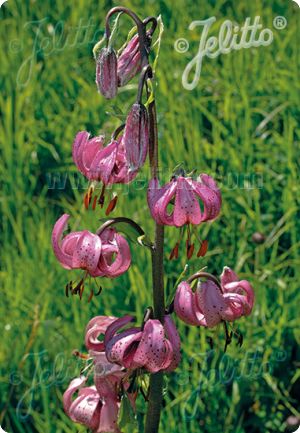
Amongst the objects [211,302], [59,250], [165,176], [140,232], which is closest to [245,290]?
[211,302]

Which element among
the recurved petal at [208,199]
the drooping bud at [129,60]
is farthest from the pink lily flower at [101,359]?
the drooping bud at [129,60]

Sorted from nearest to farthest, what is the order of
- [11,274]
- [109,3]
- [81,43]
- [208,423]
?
1. [208,423]
2. [11,274]
3. [81,43]
4. [109,3]

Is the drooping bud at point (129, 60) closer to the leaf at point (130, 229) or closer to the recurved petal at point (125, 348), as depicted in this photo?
the leaf at point (130, 229)

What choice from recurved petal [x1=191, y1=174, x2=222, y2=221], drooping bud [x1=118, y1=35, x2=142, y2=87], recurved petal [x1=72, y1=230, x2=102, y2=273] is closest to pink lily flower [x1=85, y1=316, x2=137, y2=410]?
recurved petal [x1=72, y1=230, x2=102, y2=273]

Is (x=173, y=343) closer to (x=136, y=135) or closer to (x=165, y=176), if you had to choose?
(x=136, y=135)

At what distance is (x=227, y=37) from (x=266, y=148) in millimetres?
367

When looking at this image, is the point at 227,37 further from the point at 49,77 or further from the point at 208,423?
the point at 208,423

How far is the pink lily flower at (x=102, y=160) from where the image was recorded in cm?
149

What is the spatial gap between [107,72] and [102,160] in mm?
135

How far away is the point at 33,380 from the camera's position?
2270 mm

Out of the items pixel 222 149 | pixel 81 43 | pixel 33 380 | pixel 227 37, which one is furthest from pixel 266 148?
pixel 33 380

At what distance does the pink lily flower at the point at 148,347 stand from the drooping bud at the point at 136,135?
25 cm

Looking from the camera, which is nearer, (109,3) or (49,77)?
(49,77)

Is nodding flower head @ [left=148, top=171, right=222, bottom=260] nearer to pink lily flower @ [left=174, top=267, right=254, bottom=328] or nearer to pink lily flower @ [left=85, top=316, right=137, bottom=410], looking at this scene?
pink lily flower @ [left=174, top=267, right=254, bottom=328]
